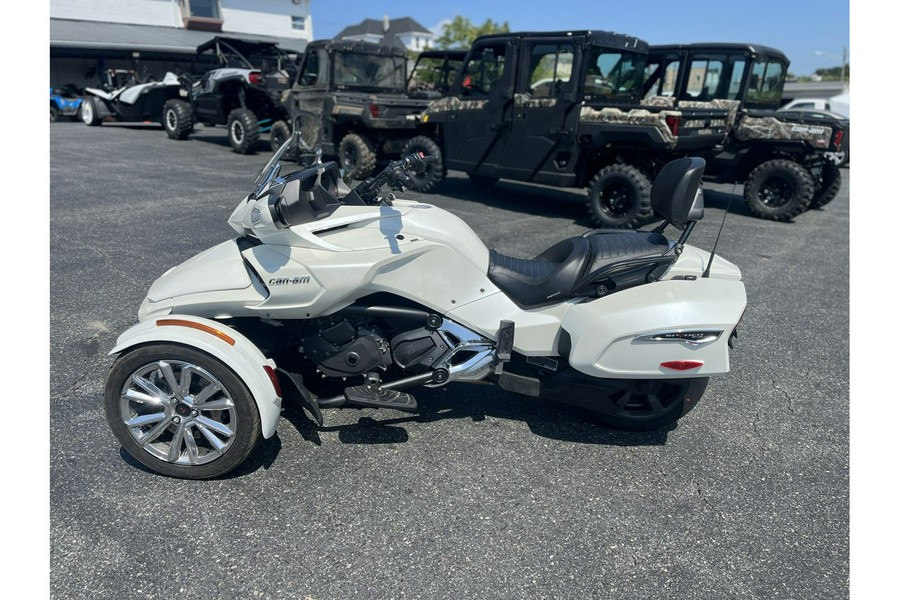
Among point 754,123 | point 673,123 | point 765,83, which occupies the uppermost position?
point 765,83

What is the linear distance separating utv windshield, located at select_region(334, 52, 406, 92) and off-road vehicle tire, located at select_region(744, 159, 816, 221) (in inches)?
265

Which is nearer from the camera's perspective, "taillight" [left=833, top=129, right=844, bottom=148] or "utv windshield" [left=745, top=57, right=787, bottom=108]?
"taillight" [left=833, top=129, right=844, bottom=148]

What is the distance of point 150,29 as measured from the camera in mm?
30547

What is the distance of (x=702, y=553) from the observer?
7.78 feet

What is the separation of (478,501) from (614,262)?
50.4 inches

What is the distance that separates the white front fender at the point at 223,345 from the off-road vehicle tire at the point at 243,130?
11.3 m

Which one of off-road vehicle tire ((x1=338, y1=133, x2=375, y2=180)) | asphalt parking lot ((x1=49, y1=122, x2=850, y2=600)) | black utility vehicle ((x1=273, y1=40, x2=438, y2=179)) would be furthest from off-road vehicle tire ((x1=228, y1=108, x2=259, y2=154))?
Result: asphalt parking lot ((x1=49, y1=122, x2=850, y2=600))

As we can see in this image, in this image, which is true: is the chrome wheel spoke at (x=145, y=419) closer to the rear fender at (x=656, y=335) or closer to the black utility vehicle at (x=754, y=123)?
the rear fender at (x=656, y=335)

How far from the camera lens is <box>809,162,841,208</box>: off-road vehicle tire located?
9539mm

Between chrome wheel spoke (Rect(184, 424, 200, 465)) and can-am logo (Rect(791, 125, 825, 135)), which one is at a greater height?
can-am logo (Rect(791, 125, 825, 135))

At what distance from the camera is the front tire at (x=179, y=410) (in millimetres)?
2555

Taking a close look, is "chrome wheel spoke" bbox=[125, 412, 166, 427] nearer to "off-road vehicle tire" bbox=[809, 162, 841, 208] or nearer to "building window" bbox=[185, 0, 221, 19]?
"off-road vehicle tire" bbox=[809, 162, 841, 208]

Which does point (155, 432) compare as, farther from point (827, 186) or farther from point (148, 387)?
point (827, 186)

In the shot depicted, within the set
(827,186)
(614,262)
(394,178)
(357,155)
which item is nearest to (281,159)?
(394,178)
